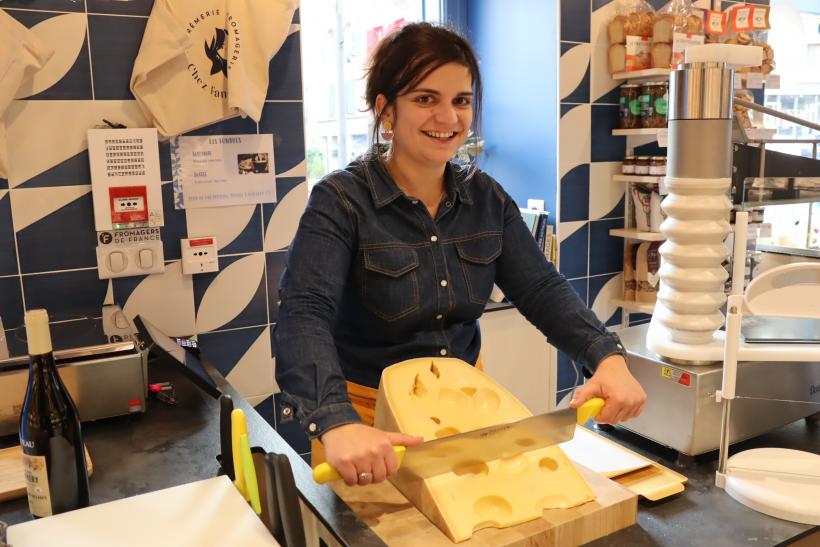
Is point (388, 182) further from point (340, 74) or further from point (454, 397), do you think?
point (340, 74)

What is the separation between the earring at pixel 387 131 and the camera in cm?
134

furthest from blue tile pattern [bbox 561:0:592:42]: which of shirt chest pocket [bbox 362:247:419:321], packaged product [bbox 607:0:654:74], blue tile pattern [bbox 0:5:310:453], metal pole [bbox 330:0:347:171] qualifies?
shirt chest pocket [bbox 362:247:419:321]

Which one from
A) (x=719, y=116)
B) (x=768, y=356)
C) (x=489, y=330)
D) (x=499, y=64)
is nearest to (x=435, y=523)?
(x=768, y=356)

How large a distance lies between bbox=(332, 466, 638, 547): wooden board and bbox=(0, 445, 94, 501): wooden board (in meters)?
0.48

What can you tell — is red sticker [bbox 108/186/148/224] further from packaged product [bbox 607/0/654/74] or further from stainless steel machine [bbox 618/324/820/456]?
packaged product [bbox 607/0/654/74]

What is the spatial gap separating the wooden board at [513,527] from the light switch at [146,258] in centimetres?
129

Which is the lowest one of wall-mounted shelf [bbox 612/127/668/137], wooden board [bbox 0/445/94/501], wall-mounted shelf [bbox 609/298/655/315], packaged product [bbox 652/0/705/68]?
wall-mounted shelf [bbox 609/298/655/315]

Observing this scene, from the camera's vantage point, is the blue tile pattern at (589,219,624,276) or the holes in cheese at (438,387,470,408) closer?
the holes in cheese at (438,387,470,408)

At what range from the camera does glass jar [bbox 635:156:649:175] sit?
2730 millimetres

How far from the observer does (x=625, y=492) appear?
0.95 m

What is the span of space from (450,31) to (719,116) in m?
0.52

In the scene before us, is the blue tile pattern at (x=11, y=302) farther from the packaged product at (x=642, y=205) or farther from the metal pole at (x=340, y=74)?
the packaged product at (x=642, y=205)

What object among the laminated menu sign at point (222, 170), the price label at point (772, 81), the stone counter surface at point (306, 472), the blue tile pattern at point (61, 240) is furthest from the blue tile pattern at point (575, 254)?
the blue tile pattern at point (61, 240)

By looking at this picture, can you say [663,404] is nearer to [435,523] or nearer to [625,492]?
[625,492]
